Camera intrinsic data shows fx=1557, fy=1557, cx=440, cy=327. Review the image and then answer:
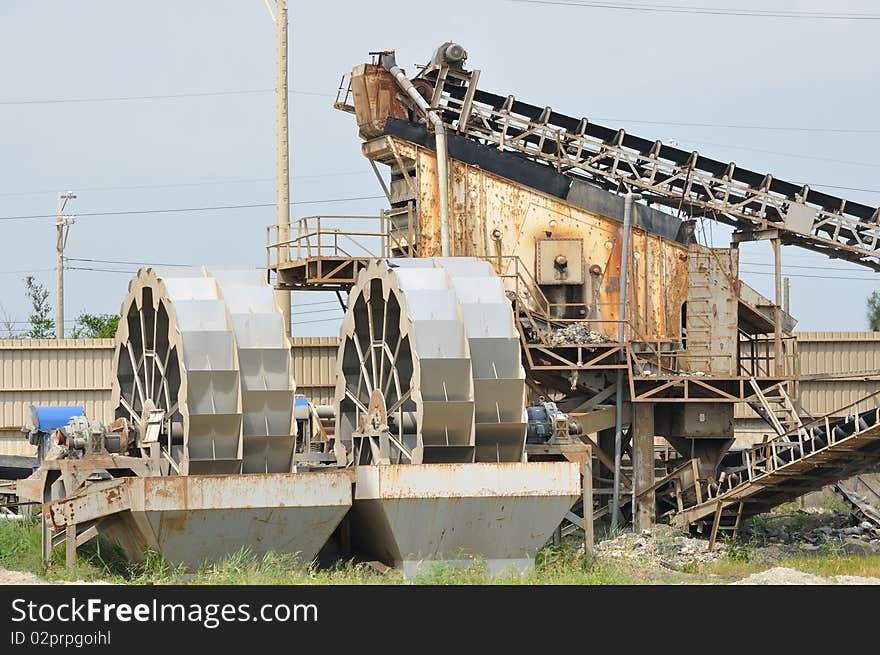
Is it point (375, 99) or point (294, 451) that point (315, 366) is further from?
point (294, 451)

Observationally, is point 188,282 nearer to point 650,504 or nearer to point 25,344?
point 650,504

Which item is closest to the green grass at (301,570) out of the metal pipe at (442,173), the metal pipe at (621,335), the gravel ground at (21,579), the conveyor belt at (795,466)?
the gravel ground at (21,579)

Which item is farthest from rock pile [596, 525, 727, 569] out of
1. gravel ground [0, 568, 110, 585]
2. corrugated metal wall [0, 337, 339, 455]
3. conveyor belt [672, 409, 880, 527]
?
gravel ground [0, 568, 110, 585]

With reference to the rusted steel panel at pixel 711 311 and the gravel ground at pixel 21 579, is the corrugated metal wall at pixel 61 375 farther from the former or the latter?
the gravel ground at pixel 21 579

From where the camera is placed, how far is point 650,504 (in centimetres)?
3138

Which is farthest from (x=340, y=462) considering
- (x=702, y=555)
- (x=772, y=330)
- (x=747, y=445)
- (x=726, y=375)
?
(x=747, y=445)

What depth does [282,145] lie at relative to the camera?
34.9 meters

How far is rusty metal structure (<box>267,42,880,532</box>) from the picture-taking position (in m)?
31.3

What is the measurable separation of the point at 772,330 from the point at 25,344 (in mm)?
17031

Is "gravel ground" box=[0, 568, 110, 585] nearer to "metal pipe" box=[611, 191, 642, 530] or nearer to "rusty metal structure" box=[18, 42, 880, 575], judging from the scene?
"rusty metal structure" box=[18, 42, 880, 575]

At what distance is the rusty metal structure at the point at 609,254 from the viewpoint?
3131 centimetres

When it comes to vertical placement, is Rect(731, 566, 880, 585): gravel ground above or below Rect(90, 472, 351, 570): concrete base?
below

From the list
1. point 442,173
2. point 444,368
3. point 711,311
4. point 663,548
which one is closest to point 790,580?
point 444,368

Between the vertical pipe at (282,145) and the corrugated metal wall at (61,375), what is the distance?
1807 millimetres
